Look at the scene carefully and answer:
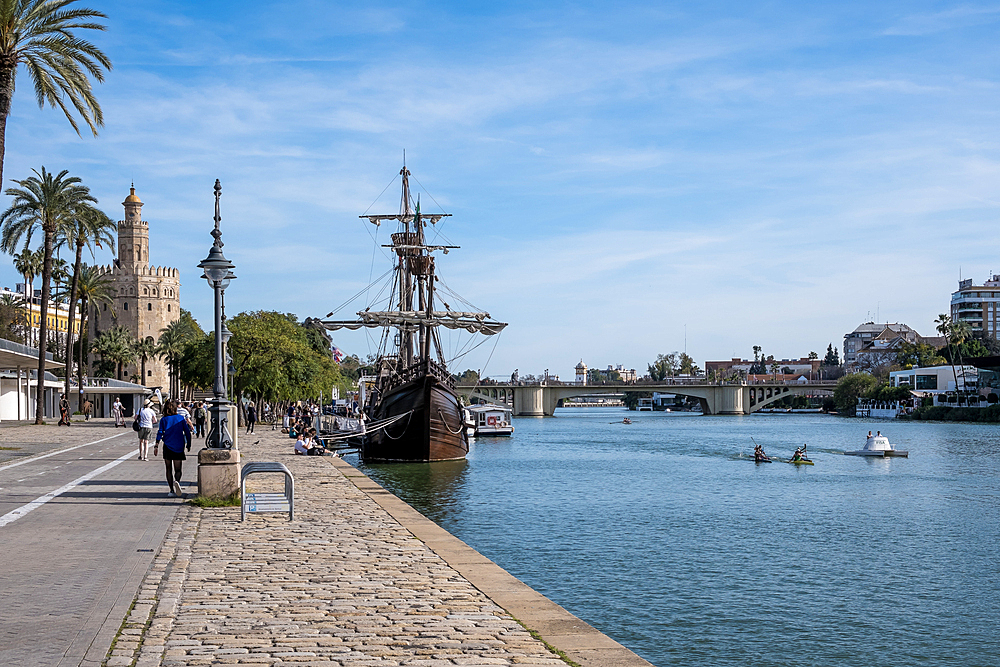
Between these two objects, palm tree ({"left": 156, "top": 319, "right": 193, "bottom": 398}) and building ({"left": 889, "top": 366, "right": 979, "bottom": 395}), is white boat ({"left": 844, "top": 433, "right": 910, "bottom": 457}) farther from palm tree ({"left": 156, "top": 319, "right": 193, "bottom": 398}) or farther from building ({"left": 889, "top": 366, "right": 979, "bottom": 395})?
building ({"left": 889, "top": 366, "right": 979, "bottom": 395})

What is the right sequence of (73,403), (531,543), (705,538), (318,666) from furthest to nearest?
(73,403) → (705,538) → (531,543) → (318,666)

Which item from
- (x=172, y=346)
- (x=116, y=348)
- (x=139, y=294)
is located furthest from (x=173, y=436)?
(x=139, y=294)

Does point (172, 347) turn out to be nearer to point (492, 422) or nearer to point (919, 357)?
point (492, 422)

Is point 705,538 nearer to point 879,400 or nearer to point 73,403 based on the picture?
point 73,403

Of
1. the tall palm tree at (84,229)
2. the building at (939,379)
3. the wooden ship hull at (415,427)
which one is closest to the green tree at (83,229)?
the tall palm tree at (84,229)

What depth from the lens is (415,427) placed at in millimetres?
49312

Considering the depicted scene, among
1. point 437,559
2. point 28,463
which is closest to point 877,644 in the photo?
point 437,559

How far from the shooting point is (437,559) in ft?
41.7

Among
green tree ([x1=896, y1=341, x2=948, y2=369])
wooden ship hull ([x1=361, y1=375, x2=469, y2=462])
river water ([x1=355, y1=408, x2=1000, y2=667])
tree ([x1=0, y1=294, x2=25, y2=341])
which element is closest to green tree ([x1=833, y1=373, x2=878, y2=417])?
green tree ([x1=896, y1=341, x2=948, y2=369])

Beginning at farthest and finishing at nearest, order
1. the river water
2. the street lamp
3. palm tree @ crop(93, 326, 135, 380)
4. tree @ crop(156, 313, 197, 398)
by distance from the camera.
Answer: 1. tree @ crop(156, 313, 197, 398)
2. palm tree @ crop(93, 326, 135, 380)
3. the street lamp
4. the river water

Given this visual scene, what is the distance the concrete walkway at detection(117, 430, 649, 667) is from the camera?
7699 millimetres

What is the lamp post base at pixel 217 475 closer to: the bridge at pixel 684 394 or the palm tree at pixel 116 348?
the palm tree at pixel 116 348

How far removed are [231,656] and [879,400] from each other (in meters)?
145

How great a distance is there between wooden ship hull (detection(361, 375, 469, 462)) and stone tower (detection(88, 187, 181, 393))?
88.0 meters
